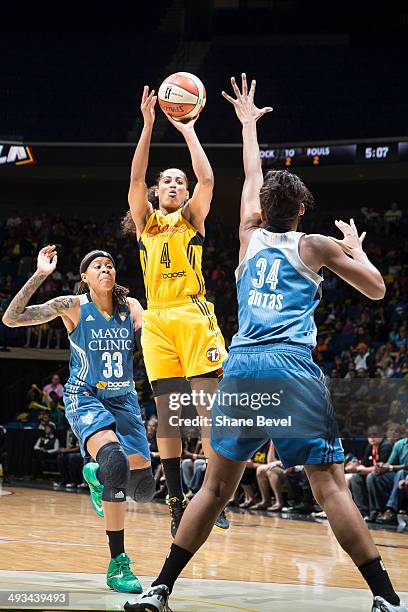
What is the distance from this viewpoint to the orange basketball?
613 cm

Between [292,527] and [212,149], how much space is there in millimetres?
10707

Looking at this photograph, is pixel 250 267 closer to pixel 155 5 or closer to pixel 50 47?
pixel 50 47

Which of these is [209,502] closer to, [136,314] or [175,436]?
[175,436]

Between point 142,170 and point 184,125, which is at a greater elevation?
point 184,125

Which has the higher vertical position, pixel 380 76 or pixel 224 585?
pixel 380 76

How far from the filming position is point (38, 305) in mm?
5965

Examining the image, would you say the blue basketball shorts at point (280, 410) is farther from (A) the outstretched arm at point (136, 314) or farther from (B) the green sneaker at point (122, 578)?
(A) the outstretched arm at point (136, 314)

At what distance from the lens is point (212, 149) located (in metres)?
19.7

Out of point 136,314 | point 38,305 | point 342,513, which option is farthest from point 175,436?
point 342,513

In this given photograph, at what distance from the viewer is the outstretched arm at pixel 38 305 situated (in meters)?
5.82

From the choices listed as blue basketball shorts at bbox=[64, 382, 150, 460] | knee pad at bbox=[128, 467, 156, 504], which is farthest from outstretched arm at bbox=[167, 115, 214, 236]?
knee pad at bbox=[128, 467, 156, 504]

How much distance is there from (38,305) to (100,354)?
0.53 m

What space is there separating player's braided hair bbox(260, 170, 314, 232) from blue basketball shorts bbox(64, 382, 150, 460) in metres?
2.02

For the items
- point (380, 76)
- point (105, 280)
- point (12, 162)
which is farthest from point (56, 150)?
point (105, 280)
